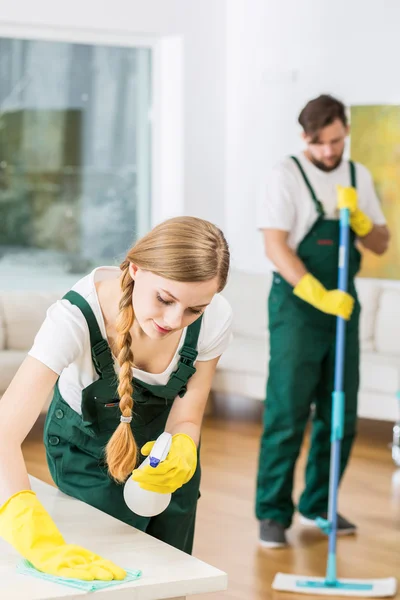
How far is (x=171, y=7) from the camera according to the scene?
6.42 metres

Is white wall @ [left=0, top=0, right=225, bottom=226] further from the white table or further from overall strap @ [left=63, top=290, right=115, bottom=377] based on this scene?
the white table

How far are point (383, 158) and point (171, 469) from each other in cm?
447

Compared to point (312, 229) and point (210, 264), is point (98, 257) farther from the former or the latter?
point (210, 264)

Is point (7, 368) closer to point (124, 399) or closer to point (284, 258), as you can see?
point (284, 258)

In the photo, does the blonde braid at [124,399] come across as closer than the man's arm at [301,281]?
Yes

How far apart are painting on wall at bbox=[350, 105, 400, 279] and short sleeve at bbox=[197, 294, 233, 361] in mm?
4060

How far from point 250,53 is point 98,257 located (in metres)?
1.68

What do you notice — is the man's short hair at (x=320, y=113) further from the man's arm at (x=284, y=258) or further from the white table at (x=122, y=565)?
the white table at (x=122, y=565)

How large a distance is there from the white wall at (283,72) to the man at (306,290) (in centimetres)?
258

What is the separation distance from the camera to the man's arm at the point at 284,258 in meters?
3.32

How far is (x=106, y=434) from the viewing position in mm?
1894

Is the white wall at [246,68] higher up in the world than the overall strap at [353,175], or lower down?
higher up

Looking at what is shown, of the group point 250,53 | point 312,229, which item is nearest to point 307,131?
point 312,229

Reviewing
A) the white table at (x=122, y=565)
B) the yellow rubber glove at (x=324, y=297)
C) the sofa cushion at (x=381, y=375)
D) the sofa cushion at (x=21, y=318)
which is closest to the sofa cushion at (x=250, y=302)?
the sofa cushion at (x=381, y=375)
